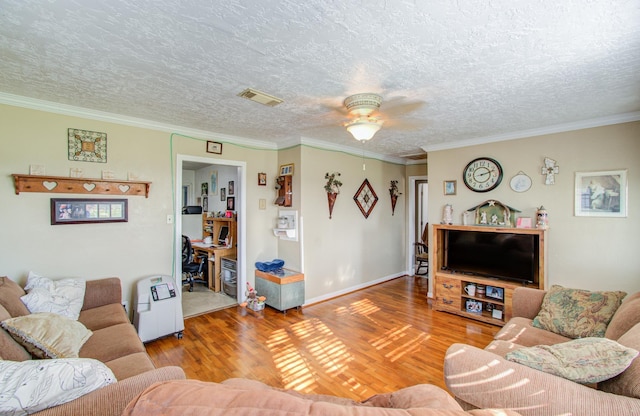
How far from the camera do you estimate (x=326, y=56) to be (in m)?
1.78

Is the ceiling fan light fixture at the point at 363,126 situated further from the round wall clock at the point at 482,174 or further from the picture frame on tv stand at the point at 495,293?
the picture frame on tv stand at the point at 495,293

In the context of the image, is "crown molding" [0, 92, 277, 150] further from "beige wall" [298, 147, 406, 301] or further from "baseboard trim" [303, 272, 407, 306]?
"baseboard trim" [303, 272, 407, 306]

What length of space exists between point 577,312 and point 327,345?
2.13 meters

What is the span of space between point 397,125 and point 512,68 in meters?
1.44

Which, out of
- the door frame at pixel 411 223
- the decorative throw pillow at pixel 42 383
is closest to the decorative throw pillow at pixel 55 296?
the decorative throw pillow at pixel 42 383

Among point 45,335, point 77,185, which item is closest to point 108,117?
point 77,185

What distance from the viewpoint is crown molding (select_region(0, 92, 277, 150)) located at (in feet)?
8.21

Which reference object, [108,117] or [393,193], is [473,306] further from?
[108,117]

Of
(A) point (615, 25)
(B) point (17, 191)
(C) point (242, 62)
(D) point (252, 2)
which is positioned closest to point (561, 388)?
(A) point (615, 25)

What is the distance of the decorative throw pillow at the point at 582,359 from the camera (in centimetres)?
121

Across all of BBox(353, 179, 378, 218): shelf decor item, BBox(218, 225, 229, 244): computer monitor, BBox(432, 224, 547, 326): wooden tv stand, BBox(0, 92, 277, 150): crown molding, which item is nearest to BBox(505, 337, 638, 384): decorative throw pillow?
BBox(432, 224, 547, 326): wooden tv stand

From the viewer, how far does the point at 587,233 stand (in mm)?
3154

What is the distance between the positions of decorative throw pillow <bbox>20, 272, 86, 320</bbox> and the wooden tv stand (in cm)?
401

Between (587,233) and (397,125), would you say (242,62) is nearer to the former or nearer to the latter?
(397,125)
